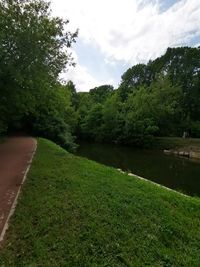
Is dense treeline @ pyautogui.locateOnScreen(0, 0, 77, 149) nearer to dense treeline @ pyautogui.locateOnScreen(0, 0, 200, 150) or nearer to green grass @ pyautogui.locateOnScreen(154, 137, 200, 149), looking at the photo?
dense treeline @ pyautogui.locateOnScreen(0, 0, 200, 150)

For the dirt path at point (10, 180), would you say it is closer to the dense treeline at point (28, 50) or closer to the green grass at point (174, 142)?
the dense treeline at point (28, 50)

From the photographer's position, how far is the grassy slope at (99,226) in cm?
479

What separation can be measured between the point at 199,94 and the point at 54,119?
30.4 metres

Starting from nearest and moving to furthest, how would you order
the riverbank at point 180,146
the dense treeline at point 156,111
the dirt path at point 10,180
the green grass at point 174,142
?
the dirt path at point 10,180, the riverbank at point 180,146, the green grass at point 174,142, the dense treeline at point 156,111

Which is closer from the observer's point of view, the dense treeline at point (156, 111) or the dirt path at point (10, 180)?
the dirt path at point (10, 180)

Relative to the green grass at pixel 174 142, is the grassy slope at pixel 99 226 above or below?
above

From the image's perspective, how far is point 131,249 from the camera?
16.7 feet

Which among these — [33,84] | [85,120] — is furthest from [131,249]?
[85,120]

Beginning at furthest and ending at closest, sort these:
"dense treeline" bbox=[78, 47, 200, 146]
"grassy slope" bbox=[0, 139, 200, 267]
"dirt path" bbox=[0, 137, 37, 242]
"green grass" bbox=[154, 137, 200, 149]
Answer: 1. "dense treeline" bbox=[78, 47, 200, 146]
2. "green grass" bbox=[154, 137, 200, 149]
3. "dirt path" bbox=[0, 137, 37, 242]
4. "grassy slope" bbox=[0, 139, 200, 267]

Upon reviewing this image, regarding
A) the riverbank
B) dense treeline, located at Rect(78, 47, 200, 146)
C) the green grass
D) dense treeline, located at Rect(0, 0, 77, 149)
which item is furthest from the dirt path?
dense treeline, located at Rect(78, 47, 200, 146)

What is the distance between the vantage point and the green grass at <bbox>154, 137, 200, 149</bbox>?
1500 inches

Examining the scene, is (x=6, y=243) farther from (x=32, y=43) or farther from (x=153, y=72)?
(x=153, y=72)

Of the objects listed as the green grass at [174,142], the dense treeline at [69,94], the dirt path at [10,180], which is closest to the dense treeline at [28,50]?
the dense treeline at [69,94]

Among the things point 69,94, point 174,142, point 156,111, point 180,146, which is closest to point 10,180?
point 69,94
